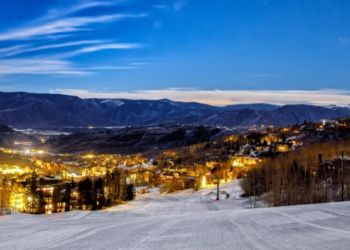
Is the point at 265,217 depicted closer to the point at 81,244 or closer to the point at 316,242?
the point at 316,242

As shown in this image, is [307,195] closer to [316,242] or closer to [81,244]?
[316,242]

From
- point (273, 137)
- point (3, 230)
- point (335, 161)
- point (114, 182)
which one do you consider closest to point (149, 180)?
point (114, 182)

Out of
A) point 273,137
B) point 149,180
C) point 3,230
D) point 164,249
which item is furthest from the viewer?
point 273,137

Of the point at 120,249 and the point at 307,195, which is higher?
the point at 120,249

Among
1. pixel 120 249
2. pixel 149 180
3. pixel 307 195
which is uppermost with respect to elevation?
pixel 120 249

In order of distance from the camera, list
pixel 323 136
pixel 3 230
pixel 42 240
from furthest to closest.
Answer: pixel 323 136 → pixel 3 230 → pixel 42 240

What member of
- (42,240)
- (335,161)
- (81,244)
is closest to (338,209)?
(81,244)

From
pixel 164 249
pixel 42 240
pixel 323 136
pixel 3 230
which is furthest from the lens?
pixel 323 136

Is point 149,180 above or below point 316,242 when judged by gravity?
below

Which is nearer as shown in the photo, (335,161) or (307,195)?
(307,195)
